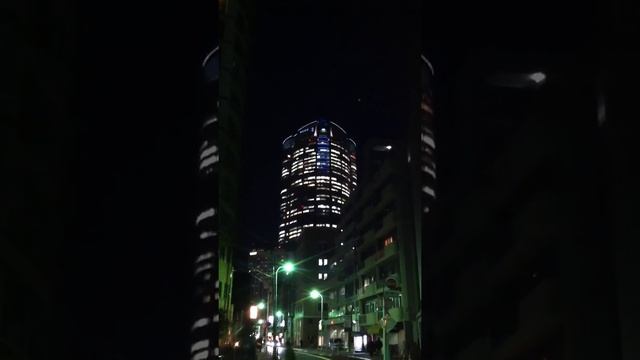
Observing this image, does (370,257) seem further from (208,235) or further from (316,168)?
(208,235)

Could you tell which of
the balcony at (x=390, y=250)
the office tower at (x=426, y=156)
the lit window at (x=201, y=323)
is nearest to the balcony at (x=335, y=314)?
the balcony at (x=390, y=250)

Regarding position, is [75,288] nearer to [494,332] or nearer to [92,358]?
[92,358]

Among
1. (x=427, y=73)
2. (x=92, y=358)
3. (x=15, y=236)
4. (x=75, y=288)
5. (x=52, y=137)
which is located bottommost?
(x=92, y=358)

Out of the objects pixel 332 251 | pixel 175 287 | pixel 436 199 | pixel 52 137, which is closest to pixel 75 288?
pixel 175 287

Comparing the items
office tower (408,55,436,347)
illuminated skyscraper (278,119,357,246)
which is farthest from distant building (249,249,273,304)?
office tower (408,55,436,347)

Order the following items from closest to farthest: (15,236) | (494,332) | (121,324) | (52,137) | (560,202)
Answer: (15,236), (52,137), (121,324), (560,202), (494,332)

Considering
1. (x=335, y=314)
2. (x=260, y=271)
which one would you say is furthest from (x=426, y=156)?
(x=335, y=314)

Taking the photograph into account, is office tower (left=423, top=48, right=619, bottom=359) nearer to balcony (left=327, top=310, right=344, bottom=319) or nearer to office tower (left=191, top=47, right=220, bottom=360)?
office tower (left=191, top=47, right=220, bottom=360)

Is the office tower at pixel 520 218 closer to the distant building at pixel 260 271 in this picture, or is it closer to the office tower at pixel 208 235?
the office tower at pixel 208 235

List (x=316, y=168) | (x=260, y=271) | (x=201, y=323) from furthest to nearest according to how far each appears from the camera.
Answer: (x=260, y=271), (x=316, y=168), (x=201, y=323)
